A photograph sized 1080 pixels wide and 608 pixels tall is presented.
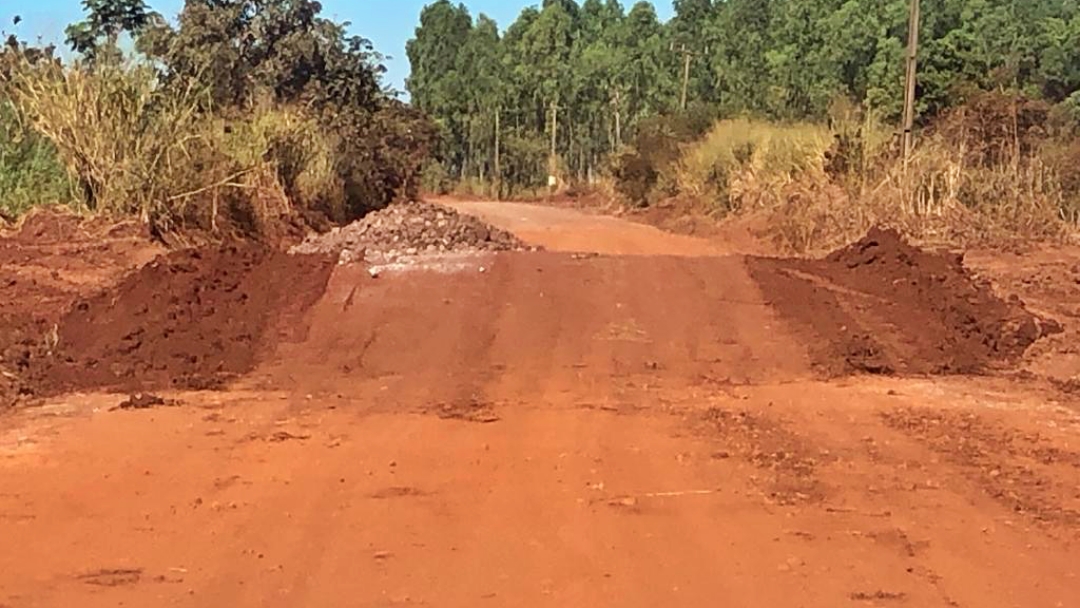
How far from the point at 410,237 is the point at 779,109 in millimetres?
25777

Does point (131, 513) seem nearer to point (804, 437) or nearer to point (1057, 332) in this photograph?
point (804, 437)

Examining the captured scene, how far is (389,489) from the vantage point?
20.0 ft

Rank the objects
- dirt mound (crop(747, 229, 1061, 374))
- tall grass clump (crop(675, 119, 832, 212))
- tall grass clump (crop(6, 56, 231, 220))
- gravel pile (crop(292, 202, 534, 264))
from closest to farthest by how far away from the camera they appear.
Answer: dirt mound (crop(747, 229, 1061, 374))
gravel pile (crop(292, 202, 534, 264))
tall grass clump (crop(6, 56, 231, 220))
tall grass clump (crop(675, 119, 832, 212))

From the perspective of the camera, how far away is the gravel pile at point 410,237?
15.1 m

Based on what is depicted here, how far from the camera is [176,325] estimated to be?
34.0 feet

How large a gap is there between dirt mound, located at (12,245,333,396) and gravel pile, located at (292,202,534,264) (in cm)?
181

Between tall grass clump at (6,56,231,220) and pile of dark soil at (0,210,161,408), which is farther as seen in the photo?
tall grass clump at (6,56,231,220)

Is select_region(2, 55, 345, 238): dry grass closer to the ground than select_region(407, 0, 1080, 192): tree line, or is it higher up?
closer to the ground

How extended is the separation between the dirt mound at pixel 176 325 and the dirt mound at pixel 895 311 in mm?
4314

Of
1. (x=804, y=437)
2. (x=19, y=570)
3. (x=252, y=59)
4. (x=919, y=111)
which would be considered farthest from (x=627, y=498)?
(x=919, y=111)

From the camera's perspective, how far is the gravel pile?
593 inches

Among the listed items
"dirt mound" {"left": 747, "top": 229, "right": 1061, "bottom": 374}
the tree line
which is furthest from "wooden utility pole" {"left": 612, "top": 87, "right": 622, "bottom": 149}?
"dirt mound" {"left": 747, "top": 229, "right": 1061, "bottom": 374}

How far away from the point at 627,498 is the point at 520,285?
21.2 feet

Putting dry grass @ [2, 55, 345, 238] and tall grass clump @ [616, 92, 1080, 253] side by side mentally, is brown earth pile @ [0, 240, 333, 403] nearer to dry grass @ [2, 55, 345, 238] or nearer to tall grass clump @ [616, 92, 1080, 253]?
dry grass @ [2, 55, 345, 238]
